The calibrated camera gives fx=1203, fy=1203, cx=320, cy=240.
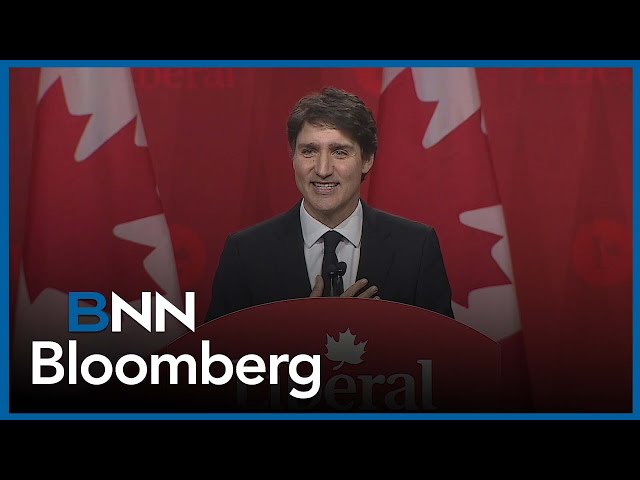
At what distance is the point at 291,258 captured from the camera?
4.71 metres

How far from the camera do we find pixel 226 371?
4.72 metres

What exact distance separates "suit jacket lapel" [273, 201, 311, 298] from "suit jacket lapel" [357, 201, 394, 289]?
8.9 inches

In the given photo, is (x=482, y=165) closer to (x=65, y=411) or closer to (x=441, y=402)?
(x=441, y=402)

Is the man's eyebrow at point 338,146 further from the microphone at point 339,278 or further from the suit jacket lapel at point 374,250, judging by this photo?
the microphone at point 339,278

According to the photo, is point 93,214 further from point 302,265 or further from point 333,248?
point 333,248

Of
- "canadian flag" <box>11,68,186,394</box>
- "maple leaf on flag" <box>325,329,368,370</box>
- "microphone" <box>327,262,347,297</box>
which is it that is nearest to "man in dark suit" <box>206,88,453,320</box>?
"microphone" <box>327,262,347,297</box>

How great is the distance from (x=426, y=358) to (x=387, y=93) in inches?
41.3

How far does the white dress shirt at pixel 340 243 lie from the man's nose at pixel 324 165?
0.51ft

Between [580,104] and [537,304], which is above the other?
[580,104]

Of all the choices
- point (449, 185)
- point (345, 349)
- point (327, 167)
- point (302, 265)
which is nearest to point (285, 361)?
point (345, 349)

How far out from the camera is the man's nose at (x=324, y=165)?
4.63 meters

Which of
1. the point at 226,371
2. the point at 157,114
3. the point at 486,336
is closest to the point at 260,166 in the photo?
the point at 157,114

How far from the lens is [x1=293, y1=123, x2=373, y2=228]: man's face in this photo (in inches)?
183

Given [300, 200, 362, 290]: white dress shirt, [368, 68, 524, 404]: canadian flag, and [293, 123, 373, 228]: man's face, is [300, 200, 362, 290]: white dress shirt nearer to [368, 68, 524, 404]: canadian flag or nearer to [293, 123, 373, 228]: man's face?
[293, 123, 373, 228]: man's face
